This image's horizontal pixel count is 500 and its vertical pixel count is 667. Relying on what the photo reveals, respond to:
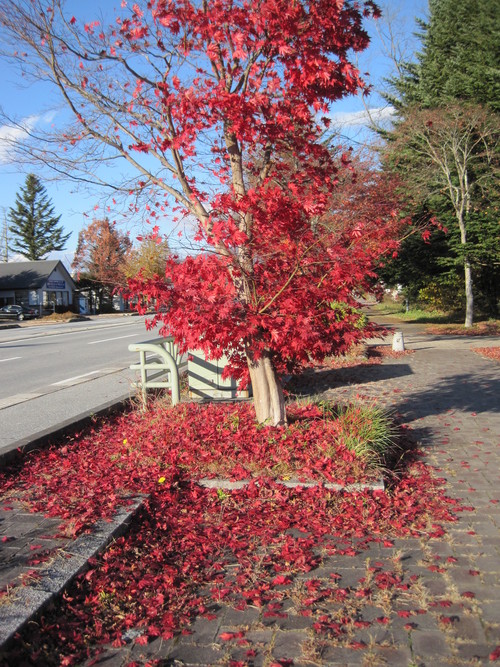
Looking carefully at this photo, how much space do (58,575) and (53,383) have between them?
27.8ft

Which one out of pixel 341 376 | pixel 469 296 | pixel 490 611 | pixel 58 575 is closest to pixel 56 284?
pixel 469 296

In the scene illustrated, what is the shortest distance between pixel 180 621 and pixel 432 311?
3192cm

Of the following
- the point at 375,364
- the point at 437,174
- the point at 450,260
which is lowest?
the point at 375,364

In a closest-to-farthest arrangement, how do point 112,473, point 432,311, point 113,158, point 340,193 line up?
point 112,473
point 113,158
point 340,193
point 432,311

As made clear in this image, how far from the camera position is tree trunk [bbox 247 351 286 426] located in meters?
5.66

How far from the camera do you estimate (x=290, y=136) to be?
5.14 meters

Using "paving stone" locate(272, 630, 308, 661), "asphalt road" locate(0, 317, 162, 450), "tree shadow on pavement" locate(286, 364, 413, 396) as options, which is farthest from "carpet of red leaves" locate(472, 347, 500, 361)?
"paving stone" locate(272, 630, 308, 661)

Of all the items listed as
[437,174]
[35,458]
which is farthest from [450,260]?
[35,458]

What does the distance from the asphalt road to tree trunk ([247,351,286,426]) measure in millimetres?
2394

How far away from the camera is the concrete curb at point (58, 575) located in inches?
106

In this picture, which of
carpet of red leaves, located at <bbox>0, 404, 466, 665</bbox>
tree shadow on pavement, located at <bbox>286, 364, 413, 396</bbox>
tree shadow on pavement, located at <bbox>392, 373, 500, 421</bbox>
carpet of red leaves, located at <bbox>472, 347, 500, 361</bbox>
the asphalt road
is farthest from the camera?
carpet of red leaves, located at <bbox>472, 347, 500, 361</bbox>

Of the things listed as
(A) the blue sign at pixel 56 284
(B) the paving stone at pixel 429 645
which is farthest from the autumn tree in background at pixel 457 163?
(A) the blue sign at pixel 56 284

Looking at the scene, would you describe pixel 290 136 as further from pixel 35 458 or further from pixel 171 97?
pixel 35 458

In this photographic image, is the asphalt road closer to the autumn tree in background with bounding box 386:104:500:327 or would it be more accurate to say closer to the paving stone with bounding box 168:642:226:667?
the paving stone with bounding box 168:642:226:667
